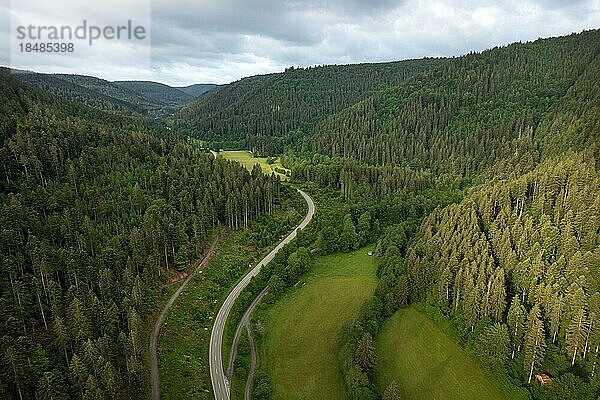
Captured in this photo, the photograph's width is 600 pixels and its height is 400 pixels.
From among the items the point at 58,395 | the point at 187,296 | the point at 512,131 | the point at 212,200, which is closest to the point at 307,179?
the point at 212,200

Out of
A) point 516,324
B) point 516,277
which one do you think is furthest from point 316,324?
point 516,277

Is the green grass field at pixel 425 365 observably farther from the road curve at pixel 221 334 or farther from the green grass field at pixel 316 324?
the road curve at pixel 221 334

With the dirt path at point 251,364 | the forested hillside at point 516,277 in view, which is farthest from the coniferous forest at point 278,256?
the dirt path at point 251,364

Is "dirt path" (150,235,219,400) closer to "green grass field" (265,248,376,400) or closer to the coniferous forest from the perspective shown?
the coniferous forest

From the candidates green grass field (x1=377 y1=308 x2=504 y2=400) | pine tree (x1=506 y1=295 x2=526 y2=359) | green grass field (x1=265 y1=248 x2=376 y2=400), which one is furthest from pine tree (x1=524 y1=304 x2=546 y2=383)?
green grass field (x1=265 y1=248 x2=376 y2=400)

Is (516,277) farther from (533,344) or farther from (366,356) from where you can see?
(366,356)
